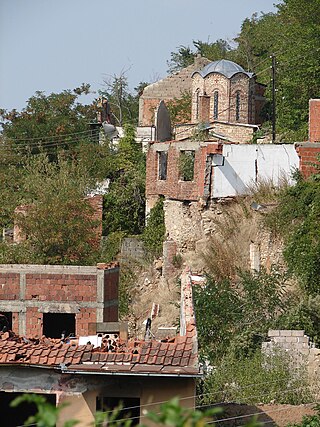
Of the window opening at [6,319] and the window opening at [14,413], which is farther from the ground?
the window opening at [6,319]

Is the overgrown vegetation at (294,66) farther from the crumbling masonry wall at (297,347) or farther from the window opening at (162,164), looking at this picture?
the crumbling masonry wall at (297,347)

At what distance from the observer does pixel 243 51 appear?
60938 mm

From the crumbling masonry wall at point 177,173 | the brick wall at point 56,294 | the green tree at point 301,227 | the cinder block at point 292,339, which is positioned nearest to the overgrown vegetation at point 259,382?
the cinder block at point 292,339

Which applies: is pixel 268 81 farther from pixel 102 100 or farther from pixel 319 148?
pixel 319 148

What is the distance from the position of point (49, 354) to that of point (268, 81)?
35798mm

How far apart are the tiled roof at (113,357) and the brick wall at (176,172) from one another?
17770 mm

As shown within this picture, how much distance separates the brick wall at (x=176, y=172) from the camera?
29719 mm

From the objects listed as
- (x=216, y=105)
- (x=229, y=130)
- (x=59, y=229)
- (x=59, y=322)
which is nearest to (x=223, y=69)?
(x=216, y=105)

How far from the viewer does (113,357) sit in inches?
456

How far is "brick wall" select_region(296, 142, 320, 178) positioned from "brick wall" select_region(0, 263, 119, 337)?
8.18m

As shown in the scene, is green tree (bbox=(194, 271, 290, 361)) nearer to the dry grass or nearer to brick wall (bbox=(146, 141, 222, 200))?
the dry grass

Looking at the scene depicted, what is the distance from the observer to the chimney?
28250mm

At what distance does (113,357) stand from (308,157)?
15834 millimetres

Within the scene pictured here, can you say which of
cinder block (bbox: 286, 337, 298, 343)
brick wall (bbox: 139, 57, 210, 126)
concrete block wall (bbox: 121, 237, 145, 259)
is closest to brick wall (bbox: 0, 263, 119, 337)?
cinder block (bbox: 286, 337, 298, 343)
